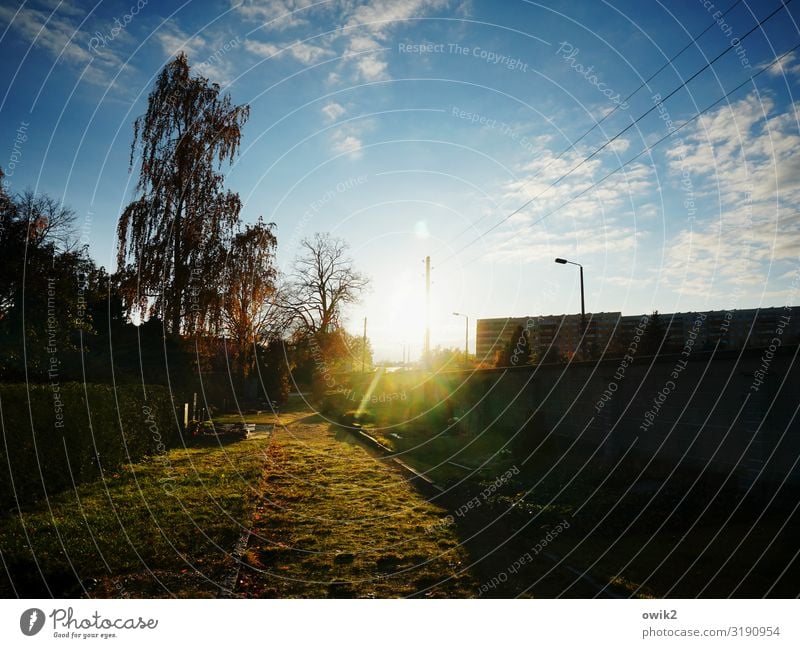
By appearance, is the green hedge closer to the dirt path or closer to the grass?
the dirt path

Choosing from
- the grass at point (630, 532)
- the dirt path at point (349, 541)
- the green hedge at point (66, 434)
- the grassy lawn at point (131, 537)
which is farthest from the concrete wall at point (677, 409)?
the green hedge at point (66, 434)

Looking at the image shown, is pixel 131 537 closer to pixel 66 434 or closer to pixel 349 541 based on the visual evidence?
pixel 349 541

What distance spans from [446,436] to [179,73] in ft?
67.4

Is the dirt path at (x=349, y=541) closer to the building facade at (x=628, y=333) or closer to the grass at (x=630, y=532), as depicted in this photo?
the grass at (x=630, y=532)

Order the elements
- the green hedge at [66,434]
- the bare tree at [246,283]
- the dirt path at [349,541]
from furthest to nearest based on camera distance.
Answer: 1. the bare tree at [246,283]
2. the green hedge at [66,434]
3. the dirt path at [349,541]

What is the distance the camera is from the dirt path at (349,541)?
6332 mm

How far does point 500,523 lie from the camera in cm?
937

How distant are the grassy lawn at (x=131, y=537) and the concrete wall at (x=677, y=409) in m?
10.5

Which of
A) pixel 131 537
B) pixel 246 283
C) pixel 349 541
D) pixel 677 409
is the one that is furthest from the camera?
pixel 246 283

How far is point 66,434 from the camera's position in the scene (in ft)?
35.5

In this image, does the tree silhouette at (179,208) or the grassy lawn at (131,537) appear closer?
the grassy lawn at (131,537)

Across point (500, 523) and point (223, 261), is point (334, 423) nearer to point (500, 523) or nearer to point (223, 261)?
point (223, 261)

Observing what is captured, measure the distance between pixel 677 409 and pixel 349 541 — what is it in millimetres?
9472

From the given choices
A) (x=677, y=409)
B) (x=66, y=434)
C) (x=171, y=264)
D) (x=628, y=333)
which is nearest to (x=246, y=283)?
(x=171, y=264)
